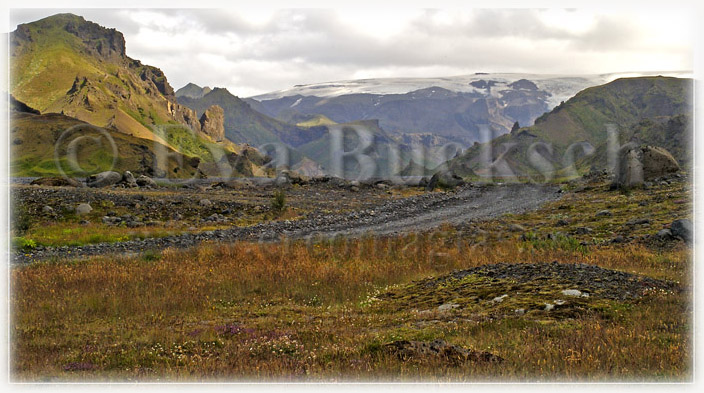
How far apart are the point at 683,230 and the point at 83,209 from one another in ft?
128

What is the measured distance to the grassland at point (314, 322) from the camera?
759cm

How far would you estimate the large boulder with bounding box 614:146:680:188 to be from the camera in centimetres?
4741

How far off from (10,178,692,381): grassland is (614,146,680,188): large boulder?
102 ft

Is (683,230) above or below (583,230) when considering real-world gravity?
above

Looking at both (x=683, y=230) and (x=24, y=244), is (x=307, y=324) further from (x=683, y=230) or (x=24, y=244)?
(x=24, y=244)

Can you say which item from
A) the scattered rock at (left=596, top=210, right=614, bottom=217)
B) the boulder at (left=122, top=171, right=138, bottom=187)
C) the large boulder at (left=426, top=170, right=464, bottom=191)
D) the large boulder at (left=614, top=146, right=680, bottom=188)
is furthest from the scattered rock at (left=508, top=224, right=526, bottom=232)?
the boulder at (left=122, top=171, right=138, bottom=187)

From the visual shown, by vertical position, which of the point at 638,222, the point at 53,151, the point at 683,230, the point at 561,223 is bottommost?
the point at 561,223

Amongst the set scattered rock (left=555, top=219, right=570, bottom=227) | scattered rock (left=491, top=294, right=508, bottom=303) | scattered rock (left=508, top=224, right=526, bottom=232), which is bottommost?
scattered rock (left=508, top=224, right=526, bottom=232)

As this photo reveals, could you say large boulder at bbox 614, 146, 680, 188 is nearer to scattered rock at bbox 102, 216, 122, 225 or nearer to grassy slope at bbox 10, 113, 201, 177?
scattered rock at bbox 102, 216, 122, 225

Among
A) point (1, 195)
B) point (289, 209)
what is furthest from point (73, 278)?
point (289, 209)

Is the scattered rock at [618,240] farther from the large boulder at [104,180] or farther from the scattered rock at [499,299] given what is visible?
the large boulder at [104,180]

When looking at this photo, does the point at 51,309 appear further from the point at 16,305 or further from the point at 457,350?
the point at 457,350

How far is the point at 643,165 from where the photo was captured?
160ft

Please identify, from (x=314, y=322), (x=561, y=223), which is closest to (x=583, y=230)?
(x=561, y=223)
